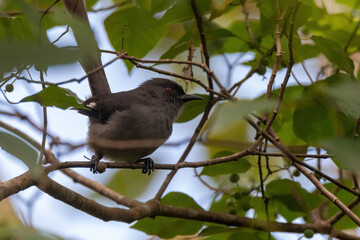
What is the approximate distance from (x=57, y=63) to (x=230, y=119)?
39cm

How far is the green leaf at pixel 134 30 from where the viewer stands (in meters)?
3.41

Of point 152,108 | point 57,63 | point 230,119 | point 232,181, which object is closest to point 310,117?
point 232,181

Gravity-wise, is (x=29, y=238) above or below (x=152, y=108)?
below

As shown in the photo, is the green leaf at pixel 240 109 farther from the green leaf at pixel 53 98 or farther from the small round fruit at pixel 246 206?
the small round fruit at pixel 246 206

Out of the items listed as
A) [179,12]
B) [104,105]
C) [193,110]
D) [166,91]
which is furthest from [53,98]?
[166,91]

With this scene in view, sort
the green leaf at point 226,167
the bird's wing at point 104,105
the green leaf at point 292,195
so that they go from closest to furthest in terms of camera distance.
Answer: the green leaf at point 226,167
the green leaf at point 292,195
the bird's wing at point 104,105

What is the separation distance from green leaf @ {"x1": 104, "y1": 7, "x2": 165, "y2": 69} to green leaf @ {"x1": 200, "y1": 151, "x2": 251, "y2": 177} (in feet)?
3.15

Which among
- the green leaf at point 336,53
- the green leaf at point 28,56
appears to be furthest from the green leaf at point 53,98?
the green leaf at point 336,53

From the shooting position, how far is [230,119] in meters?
1.06

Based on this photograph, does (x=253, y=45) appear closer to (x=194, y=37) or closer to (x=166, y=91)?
(x=194, y=37)

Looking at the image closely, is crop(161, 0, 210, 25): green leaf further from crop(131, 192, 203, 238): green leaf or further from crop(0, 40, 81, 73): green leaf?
crop(0, 40, 81, 73): green leaf

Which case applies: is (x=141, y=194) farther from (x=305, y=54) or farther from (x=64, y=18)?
(x=64, y=18)

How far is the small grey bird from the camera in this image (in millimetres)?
4047

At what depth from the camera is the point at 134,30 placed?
3.47 metres
